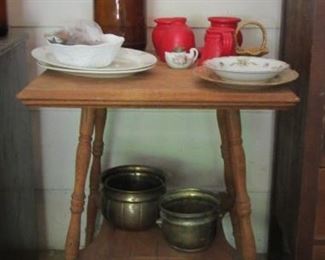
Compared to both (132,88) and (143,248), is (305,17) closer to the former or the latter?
(132,88)

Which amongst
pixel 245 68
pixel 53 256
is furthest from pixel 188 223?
pixel 53 256

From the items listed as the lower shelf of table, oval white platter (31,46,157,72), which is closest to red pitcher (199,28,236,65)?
oval white platter (31,46,157,72)

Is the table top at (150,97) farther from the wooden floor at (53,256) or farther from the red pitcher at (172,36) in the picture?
the wooden floor at (53,256)

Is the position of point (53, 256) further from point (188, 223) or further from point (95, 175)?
point (188, 223)

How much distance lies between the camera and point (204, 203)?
1.34m

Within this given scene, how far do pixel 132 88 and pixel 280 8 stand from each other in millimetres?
602

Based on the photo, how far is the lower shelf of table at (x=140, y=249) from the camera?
1.24 metres

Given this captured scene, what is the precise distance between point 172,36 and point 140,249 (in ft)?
1.51

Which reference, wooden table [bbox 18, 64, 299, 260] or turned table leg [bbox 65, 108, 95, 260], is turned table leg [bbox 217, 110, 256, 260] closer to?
wooden table [bbox 18, 64, 299, 260]

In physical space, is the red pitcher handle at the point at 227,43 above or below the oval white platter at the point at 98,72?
above

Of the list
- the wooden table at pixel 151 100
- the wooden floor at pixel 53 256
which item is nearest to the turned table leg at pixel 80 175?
the wooden table at pixel 151 100

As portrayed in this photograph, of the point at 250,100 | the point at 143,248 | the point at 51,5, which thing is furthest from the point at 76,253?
the point at 51,5

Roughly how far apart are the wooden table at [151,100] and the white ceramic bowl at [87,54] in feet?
0.10

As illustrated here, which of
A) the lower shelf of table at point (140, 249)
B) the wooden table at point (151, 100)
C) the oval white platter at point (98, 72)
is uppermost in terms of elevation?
the oval white platter at point (98, 72)
